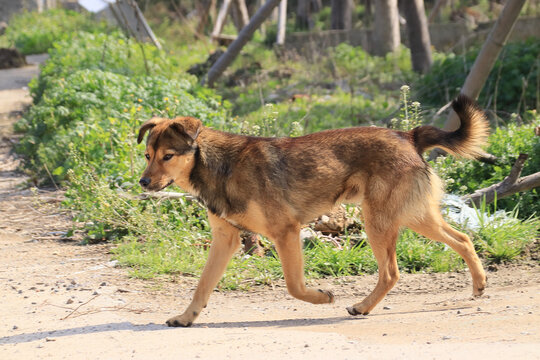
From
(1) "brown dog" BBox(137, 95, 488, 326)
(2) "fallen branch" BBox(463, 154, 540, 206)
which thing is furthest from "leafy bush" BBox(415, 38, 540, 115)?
(1) "brown dog" BBox(137, 95, 488, 326)

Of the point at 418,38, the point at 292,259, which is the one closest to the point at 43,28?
the point at 418,38

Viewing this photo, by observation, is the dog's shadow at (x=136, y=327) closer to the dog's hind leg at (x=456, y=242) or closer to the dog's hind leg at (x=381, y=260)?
the dog's hind leg at (x=381, y=260)

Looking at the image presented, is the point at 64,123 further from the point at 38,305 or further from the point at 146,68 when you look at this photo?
the point at 38,305

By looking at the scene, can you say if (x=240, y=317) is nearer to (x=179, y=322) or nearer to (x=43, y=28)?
(x=179, y=322)

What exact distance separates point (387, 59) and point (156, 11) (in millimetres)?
16305

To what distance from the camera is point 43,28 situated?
23688 mm

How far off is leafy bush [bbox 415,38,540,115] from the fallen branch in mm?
5219

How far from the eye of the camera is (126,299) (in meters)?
6.11

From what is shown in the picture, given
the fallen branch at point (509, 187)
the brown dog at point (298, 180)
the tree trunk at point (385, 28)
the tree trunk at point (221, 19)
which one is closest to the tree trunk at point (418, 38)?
the tree trunk at point (385, 28)

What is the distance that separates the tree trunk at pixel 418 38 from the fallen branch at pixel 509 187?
9404 millimetres

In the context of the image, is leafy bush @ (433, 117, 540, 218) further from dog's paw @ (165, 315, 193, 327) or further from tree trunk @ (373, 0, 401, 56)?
tree trunk @ (373, 0, 401, 56)

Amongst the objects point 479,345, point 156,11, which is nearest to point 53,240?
point 479,345

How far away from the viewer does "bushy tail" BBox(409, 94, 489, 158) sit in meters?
5.66

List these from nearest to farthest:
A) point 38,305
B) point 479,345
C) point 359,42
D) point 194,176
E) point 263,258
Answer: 1. point 479,345
2. point 194,176
3. point 38,305
4. point 263,258
5. point 359,42
